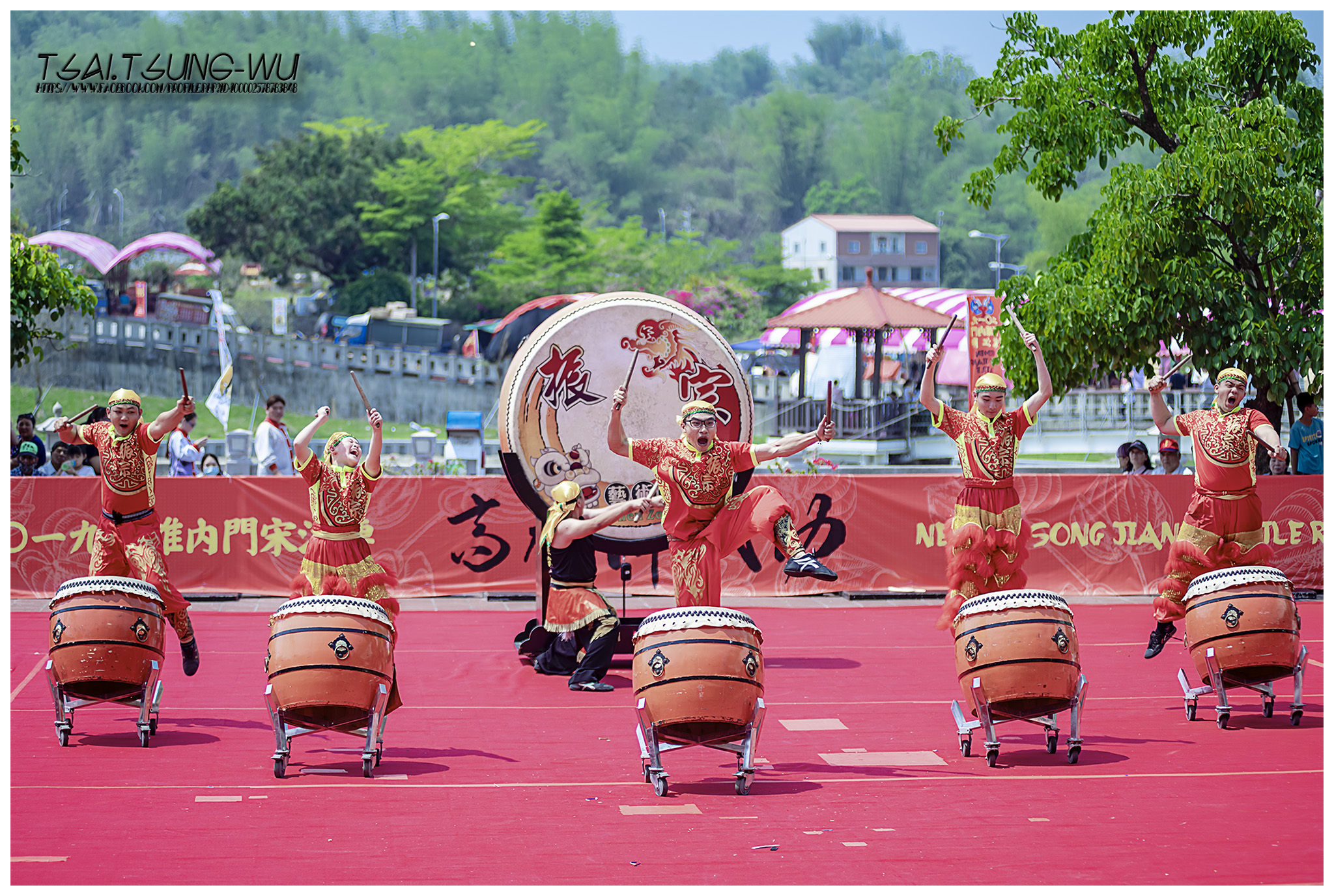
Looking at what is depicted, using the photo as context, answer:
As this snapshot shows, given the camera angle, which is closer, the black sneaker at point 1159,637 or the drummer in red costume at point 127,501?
the drummer in red costume at point 127,501

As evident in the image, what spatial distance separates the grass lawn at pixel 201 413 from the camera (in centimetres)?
5319

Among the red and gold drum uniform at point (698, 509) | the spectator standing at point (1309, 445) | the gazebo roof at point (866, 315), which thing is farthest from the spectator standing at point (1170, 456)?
Result: the gazebo roof at point (866, 315)

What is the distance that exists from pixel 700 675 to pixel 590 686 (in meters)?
2.90

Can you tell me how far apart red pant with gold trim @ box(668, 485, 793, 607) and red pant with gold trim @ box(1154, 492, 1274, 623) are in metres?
2.84

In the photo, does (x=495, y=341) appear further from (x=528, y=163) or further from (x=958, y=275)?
(x=528, y=163)

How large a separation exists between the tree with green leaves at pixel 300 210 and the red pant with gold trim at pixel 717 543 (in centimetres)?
6722

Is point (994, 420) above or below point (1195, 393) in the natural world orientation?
below

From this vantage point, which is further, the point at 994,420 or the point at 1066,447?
the point at 1066,447

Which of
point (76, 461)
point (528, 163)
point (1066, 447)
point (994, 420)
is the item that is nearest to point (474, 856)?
point (994, 420)

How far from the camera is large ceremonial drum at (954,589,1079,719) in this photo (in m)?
7.40

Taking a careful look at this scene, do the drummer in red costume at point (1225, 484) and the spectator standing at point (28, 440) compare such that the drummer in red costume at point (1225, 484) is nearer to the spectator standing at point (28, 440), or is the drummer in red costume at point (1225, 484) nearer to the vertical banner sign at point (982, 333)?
the spectator standing at point (28, 440)

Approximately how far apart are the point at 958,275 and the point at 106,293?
77.2 meters

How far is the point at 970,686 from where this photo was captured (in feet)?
24.7

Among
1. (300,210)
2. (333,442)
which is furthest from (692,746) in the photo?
(300,210)
